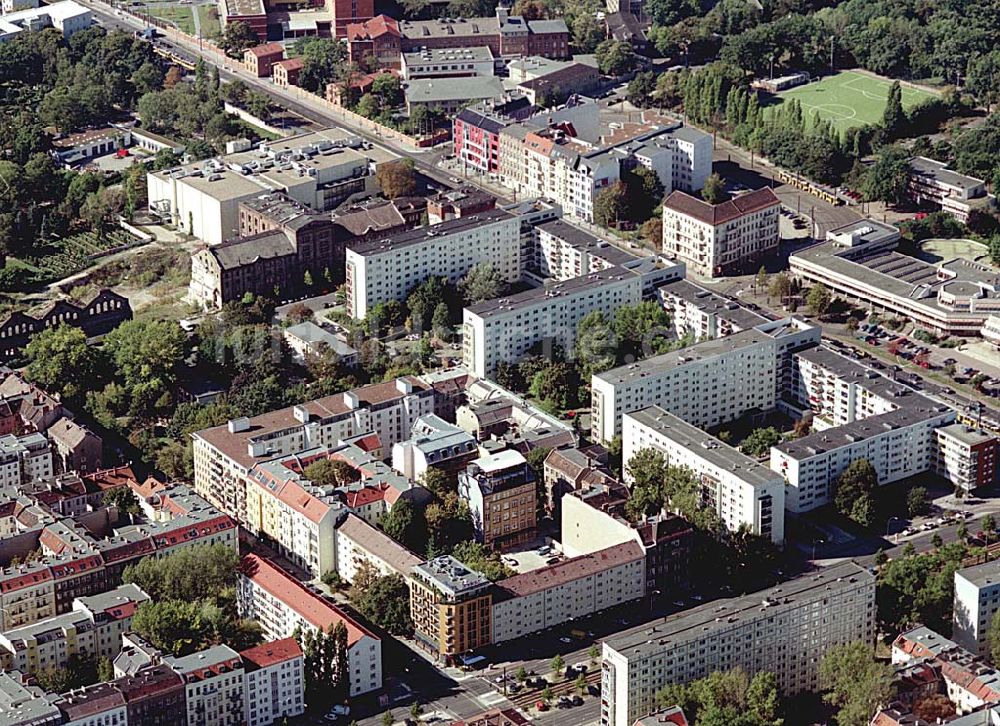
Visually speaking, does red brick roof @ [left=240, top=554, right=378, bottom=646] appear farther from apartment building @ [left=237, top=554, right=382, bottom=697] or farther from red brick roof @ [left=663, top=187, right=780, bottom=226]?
red brick roof @ [left=663, top=187, right=780, bottom=226]

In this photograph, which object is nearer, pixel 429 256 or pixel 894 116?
pixel 429 256

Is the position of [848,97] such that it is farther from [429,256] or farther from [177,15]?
[177,15]

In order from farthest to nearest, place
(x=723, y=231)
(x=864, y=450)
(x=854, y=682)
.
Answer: (x=723, y=231), (x=864, y=450), (x=854, y=682)

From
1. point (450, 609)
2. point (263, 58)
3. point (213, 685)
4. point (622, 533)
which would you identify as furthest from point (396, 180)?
point (213, 685)

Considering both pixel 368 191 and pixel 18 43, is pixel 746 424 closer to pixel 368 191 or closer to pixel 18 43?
pixel 368 191

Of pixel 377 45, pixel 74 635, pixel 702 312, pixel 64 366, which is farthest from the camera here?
pixel 377 45

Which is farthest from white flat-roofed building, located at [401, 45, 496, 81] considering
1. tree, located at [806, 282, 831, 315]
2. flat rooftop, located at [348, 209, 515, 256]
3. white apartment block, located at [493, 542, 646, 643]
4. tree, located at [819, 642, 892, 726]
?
tree, located at [819, 642, 892, 726]

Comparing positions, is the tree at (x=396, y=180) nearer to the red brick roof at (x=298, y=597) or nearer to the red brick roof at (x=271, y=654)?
the red brick roof at (x=298, y=597)
